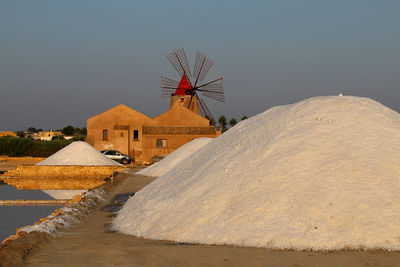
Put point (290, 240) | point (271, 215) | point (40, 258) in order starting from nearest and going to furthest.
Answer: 1. point (40, 258)
2. point (290, 240)
3. point (271, 215)

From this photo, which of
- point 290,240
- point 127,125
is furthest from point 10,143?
point 290,240

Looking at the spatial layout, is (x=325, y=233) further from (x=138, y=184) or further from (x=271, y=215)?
(x=138, y=184)

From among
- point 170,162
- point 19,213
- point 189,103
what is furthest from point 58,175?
point 189,103

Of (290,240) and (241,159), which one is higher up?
(241,159)

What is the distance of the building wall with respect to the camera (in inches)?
1132

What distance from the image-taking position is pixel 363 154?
691 cm

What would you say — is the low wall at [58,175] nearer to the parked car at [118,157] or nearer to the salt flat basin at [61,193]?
the salt flat basin at [61,193]

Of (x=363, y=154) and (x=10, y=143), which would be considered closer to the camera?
(x=363, y=154)

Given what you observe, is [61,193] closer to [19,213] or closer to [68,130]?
[19,213]

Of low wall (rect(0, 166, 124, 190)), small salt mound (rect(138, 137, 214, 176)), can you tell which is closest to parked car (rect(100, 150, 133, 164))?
low wall (rect(0, 166, 124, 190))

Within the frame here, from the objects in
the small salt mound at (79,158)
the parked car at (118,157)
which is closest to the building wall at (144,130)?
the parked car at (118,157)

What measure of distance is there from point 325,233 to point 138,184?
946 cm

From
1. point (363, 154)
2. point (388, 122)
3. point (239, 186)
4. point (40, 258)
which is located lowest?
point (40, 258)

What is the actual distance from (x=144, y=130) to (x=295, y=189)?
2312 cm
